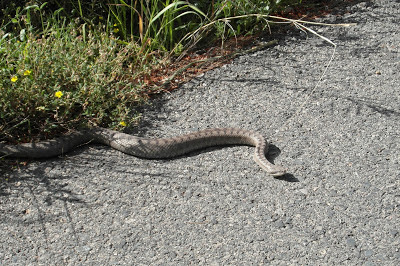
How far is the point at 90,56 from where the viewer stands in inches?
281

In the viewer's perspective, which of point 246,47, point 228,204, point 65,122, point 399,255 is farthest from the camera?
point 246,47

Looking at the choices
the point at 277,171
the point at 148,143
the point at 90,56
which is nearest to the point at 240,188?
the point at 277,171

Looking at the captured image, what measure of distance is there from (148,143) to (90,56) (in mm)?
1711

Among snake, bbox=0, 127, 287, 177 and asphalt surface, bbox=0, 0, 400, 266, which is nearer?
asphalt surface, bbox=0, 0, 400, 266

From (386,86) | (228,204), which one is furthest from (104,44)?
(386,86)

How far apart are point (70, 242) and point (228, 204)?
1.52m

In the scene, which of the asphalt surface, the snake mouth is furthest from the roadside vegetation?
the snake mouth

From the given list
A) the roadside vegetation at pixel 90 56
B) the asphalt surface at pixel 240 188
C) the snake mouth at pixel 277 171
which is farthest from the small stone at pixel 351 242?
the roadside vegetation at pixel 90 56

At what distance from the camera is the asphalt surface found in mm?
4852

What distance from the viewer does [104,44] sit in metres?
7.17

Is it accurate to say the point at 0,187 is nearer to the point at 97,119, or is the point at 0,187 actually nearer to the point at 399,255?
the point at 97,119

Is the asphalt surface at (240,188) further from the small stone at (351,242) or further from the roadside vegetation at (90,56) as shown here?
the roadside vegetation at (90,56)

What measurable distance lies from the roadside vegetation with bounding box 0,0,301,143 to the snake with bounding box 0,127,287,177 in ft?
0.62

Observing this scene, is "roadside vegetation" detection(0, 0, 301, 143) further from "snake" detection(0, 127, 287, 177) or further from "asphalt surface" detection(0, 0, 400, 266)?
"asphalt surface" detection(0, 0, 400, 266)
